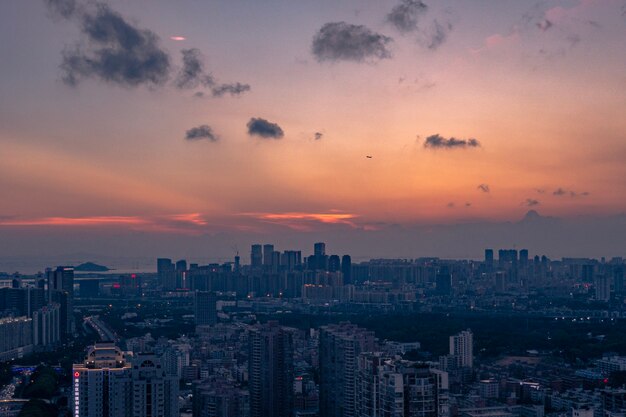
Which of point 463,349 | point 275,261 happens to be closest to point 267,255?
point 275,261

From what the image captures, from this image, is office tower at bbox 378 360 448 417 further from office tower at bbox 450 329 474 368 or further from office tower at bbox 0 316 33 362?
office tower at bbox 0 316 33 362

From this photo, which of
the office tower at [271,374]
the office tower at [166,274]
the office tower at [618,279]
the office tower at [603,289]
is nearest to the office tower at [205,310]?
the office tower at [271,374]

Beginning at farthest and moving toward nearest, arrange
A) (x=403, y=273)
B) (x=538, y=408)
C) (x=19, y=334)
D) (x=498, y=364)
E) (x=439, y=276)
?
(x=403, y=273) < (x=439, y=276) < (x=19, y=334) < (x=498, y=364) < (x=538, y=408)

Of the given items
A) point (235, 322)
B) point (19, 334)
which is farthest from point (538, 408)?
point (235, 322)

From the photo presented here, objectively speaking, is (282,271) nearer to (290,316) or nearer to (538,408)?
(290,316)

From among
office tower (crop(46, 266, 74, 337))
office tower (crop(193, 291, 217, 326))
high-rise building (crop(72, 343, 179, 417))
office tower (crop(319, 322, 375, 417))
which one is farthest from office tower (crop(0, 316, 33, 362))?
high-rise building (crop(72, 343, 179, 417))

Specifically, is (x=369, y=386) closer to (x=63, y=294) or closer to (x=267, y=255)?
(x=63, y=294)
